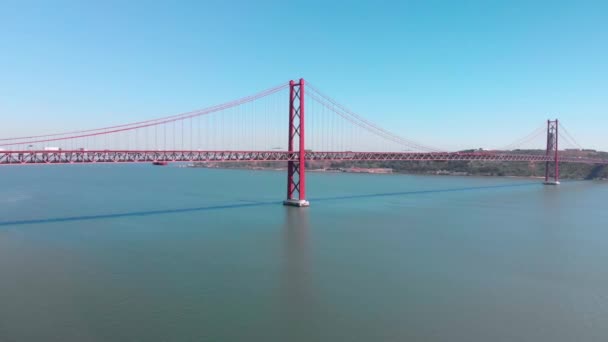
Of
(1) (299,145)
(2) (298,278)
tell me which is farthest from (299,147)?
(2) (298,278)

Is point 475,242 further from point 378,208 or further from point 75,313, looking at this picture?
point 75,313

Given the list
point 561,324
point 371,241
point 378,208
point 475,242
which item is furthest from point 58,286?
point 378,208

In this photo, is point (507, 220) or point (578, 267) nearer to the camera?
point (578, 267)

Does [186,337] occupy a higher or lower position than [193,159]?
lower

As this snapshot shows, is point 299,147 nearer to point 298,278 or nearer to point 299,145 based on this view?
point 299,145

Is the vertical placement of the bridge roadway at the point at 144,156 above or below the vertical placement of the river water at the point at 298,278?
above

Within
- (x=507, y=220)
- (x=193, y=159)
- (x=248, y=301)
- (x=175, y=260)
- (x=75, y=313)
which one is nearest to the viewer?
(x=75, y=313)

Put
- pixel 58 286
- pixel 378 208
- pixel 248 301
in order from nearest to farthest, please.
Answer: pixel 248 301 → pixel 58 286 → pixel 378 208
